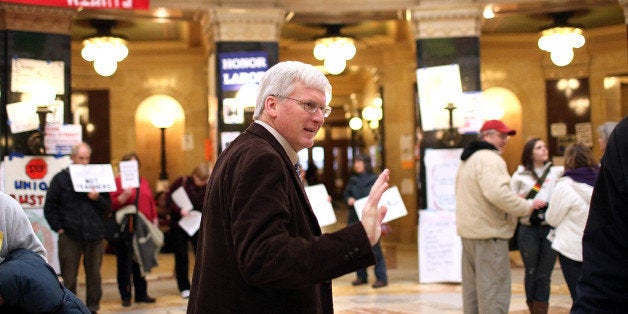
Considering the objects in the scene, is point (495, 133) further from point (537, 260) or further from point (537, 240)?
point (537, 260)

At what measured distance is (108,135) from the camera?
1482 centimetres

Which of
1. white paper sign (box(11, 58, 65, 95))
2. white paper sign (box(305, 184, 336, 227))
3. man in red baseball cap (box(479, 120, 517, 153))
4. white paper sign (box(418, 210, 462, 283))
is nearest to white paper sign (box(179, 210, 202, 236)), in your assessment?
white paper sign (box(305, 184, 336, 227))

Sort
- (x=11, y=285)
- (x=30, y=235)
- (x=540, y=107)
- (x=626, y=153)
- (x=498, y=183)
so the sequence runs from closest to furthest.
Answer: (x=626, y=153)
(x=11, y=285)
(x=30, y=235)
(x=498, y=183)
(x=540, y=107)

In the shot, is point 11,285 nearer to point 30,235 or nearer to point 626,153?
point 30,235

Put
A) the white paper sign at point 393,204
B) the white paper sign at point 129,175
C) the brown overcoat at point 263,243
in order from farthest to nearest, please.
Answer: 1. the white paper sign at point 393,204
2. the white paper sign at point 129,175
3. the brown overcoat at point 263,243

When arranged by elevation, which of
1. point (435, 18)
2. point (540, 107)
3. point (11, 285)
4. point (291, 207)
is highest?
point (435, 18)

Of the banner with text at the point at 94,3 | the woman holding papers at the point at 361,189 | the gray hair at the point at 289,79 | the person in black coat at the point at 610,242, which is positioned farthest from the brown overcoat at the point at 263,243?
the woman holding papers at the point at 361,189

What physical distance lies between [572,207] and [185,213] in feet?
14.8

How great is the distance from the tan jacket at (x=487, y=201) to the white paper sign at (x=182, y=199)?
12.2 ft

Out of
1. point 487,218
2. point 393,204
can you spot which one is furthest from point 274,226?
point 393,204

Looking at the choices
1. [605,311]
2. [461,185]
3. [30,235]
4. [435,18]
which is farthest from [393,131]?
[605,311]

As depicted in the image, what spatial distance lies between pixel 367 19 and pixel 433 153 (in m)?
2.39

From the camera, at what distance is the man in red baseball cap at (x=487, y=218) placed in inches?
237

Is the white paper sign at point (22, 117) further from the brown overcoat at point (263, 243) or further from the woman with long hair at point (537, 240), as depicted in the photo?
the brown overcoat at point (263, 243)
